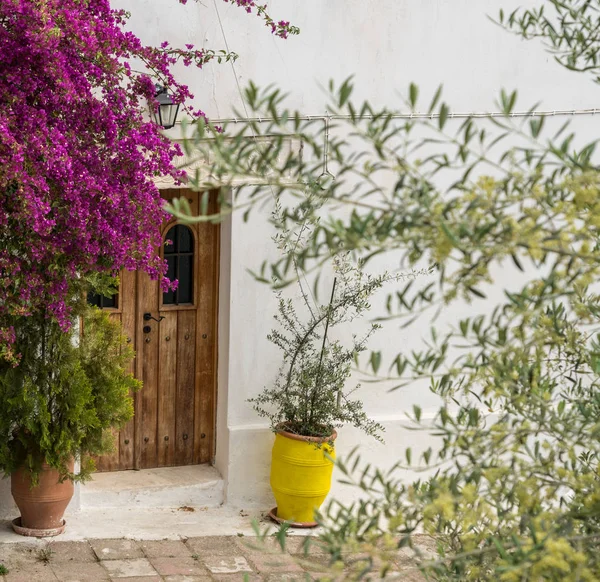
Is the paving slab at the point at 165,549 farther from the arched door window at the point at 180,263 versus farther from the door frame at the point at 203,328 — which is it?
the arched door window at the point at 180,263

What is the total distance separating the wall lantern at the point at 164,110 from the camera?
281 inches

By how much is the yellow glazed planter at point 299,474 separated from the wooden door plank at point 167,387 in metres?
1.00

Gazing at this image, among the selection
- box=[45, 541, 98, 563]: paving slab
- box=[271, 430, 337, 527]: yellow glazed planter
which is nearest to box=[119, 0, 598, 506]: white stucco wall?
box=[271, 430, 337, 527]: yellow glazed planter

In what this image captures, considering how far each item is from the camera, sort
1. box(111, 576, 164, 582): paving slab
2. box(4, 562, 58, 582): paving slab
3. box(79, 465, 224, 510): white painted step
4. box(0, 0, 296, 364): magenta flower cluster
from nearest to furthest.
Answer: box(0, 0, 296, 364): magenta flower cluster
box(4, 562, 58, 582): paving slab
box(111, 576, 164, 582): paving slab
box(79, 465, 224, 510): white painted step

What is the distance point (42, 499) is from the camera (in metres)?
7.08

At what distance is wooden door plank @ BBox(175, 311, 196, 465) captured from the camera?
824cm

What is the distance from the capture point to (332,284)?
318 inches

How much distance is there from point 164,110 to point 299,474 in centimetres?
286

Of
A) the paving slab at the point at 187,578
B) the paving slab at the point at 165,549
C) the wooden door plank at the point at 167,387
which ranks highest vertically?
the wooden door plank at the point at 167,387

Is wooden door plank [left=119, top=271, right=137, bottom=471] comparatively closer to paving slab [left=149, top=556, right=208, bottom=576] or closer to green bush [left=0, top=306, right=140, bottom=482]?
green bush [left=0, top=306, right=140, bottom=482]

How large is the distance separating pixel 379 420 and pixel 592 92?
10.8 ft

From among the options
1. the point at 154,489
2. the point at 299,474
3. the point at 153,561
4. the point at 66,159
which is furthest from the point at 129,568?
the point at 66,159

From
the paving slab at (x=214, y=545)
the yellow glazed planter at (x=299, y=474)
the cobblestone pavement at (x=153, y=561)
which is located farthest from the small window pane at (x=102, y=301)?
the paving slab at (x=214, y=545)

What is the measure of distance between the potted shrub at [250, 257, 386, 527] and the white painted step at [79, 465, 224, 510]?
57cm
